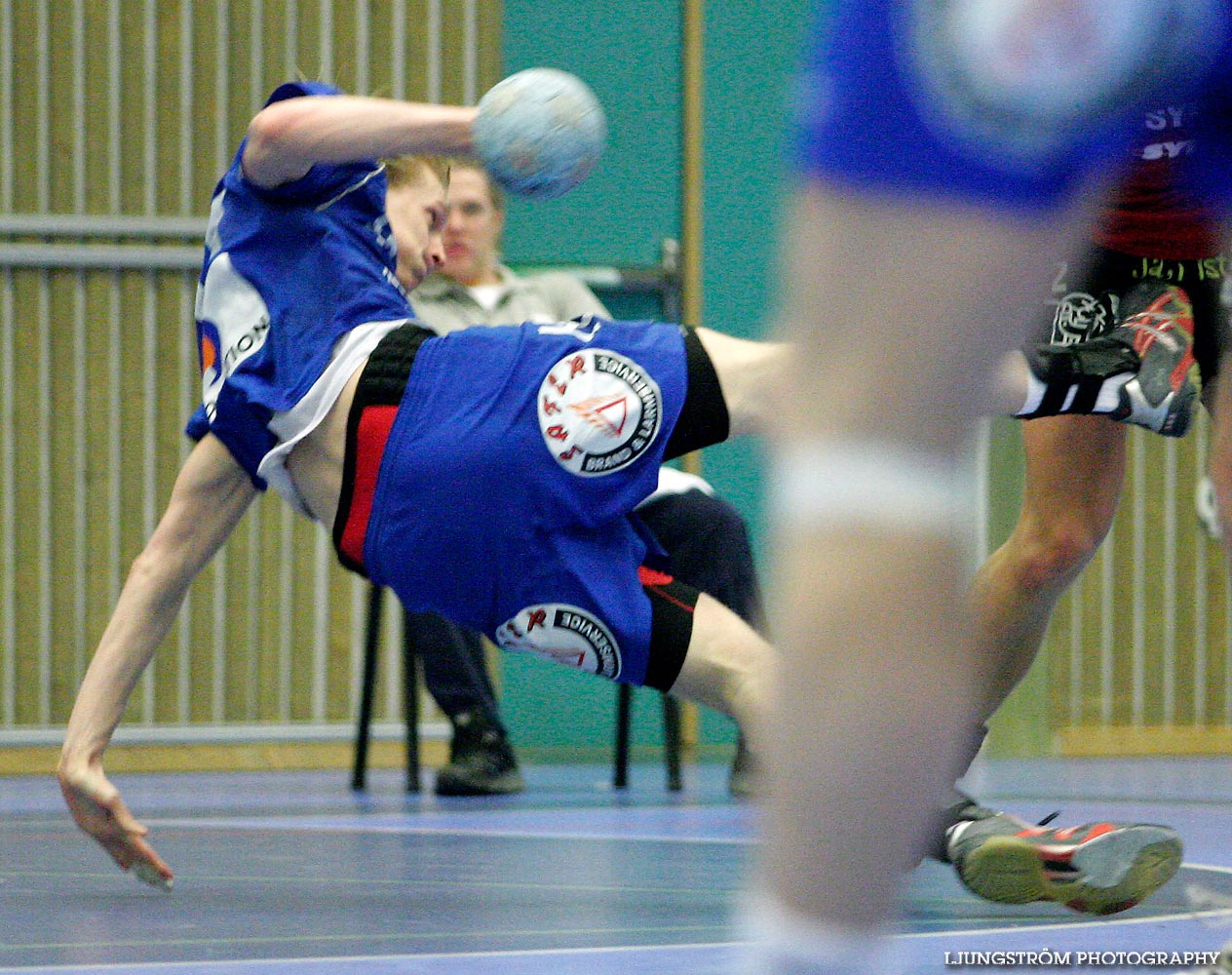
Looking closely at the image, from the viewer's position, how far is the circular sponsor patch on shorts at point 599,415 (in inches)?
87.0

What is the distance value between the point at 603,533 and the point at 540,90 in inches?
22.7

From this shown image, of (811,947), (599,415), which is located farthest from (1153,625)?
(811,947)

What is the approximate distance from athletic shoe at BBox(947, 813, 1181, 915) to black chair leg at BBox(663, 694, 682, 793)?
2.32 metres

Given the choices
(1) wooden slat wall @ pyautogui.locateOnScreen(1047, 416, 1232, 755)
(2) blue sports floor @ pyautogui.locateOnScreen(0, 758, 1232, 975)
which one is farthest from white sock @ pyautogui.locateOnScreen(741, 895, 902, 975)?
(1) wooden slat wall @ pyautogui.locateOnScreen(1047, 416, 1232, 755)

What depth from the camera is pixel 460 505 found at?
2.24 metres

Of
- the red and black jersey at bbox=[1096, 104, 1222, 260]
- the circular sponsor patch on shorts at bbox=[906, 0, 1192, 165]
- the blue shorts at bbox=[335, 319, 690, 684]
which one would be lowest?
the blue shorts at bbox=[335, 319, 690, 684]

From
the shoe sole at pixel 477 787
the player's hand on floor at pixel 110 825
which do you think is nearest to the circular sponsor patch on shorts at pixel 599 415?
the player's hand on floor at pixel 110 825

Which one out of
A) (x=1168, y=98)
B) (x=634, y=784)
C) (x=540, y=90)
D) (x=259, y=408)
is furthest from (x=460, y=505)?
(x=634, y=784)

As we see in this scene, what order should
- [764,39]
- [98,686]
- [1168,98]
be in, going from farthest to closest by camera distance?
[764,39]
[98,686]
[1168,98]

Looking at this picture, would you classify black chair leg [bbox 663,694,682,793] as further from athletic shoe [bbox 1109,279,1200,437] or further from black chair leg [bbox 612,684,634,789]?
athletic shoe [bbox 1109,279,1200,437]

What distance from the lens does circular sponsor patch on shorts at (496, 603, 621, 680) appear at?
2.24 meters

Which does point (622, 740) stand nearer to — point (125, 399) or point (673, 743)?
point (673, 743)

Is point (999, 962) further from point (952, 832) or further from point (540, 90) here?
point (540, 90)

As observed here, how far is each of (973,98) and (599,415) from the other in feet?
4.94
